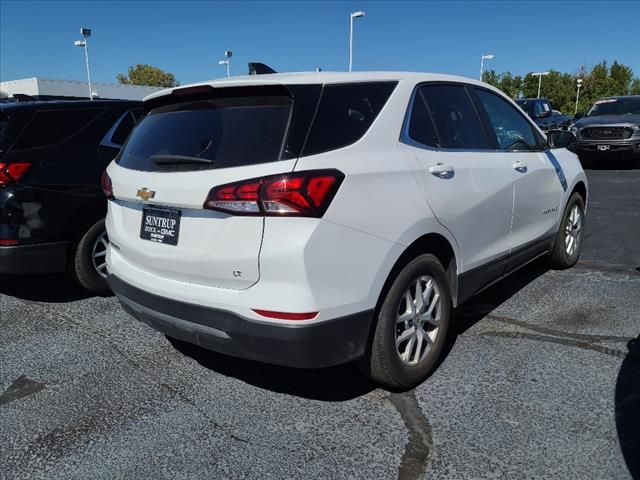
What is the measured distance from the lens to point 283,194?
241 cm

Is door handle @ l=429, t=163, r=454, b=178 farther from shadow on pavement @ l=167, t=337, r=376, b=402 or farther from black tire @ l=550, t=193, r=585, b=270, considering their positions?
black tire @ l=550, t=193, r=585, b=270

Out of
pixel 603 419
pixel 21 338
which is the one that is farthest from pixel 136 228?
pixel 603 419

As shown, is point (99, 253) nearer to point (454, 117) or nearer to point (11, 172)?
point (11, 172)

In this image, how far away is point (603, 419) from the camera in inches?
109

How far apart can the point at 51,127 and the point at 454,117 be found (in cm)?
322

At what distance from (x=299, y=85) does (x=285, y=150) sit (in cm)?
39

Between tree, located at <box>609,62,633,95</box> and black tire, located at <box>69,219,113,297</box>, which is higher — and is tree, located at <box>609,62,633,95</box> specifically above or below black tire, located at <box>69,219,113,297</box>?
above

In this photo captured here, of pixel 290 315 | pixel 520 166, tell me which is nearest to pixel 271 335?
pixel 290 315

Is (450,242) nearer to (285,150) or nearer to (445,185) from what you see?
(445,185)

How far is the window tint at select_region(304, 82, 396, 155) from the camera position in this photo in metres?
2.57

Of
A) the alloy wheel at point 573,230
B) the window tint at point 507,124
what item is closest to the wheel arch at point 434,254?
the window tint at point 507,124

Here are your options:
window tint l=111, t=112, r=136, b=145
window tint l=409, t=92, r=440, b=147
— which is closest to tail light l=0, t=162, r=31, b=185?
window tint l=111, t=112, r=136, b=145

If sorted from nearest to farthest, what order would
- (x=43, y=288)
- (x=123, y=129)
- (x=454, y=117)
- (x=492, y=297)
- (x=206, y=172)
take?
(x=206, y=172), (x=454, y=117), (x=492, y=297), (x=123, y=129), (x=43, y=288)

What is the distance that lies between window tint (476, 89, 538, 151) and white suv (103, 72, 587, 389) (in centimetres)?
55
